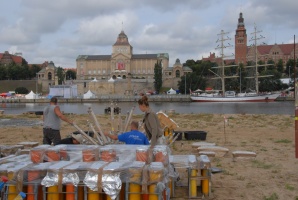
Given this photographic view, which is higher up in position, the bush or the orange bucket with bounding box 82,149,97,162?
the bush

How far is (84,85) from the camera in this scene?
125062 millimetres

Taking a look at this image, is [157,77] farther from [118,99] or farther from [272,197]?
[272,197]

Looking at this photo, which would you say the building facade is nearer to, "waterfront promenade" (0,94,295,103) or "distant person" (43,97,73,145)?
"waterfront promenade" (0,94,295,103)

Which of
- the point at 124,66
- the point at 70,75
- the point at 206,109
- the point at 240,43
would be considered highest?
the point at 240,43

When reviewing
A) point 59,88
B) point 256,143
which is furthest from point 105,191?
point 59,88

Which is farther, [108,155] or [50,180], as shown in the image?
[108,155]

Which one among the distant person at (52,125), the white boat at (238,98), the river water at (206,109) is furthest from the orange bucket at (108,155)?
the white boat at (238,98)

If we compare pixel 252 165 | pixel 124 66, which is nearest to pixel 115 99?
pixel 124 66

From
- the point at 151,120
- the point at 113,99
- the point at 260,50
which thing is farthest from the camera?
the point at 260,50

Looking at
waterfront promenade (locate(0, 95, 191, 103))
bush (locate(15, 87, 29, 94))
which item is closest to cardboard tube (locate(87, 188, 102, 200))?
waterfront promenade (locate(0, 95, 191, 103))

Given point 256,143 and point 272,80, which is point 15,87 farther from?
point 256,143

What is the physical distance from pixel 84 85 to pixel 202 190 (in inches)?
4701

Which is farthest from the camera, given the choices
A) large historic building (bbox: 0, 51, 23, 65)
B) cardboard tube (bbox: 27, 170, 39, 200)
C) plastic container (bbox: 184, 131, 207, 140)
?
large historic building (bbox: 0, 51, 23, 65)

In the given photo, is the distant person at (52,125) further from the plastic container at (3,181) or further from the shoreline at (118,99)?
the shoreline at (118,99)
